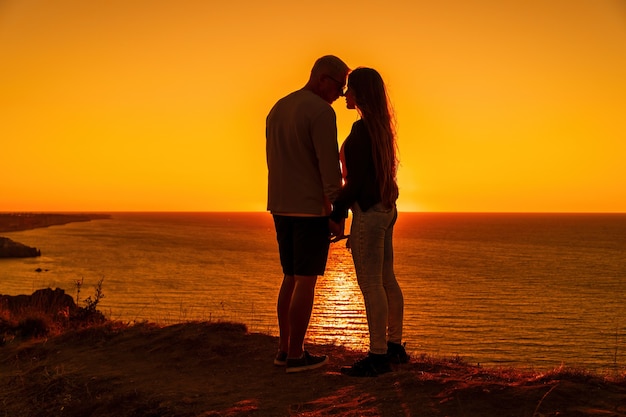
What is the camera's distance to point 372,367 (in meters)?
4.70

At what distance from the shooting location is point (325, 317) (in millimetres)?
33531

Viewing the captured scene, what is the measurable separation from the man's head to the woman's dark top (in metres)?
0.41

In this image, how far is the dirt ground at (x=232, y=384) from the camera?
3.72 m

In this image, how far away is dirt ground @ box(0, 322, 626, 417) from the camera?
3.72 m

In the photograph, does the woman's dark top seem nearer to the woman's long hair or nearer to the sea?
the woman's long hair

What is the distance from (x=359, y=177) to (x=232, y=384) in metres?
2.12

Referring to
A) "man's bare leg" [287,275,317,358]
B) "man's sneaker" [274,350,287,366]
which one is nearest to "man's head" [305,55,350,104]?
"man's bare leg" [287,275,317,358]

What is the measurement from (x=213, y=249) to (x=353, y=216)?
8464 cm

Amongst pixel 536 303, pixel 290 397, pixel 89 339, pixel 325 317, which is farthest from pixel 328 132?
pixel 536 303

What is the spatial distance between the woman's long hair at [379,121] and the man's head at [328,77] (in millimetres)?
136

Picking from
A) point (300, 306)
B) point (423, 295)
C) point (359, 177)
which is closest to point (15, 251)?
point (423, 295)

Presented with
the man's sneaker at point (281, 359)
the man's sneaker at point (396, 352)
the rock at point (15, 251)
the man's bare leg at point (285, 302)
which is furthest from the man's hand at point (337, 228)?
the rock at point (15, 251)

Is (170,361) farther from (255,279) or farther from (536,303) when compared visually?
(255,279)

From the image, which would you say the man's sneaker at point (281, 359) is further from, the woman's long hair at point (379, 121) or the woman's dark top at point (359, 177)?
the woman's long hair at point (379, 121)
